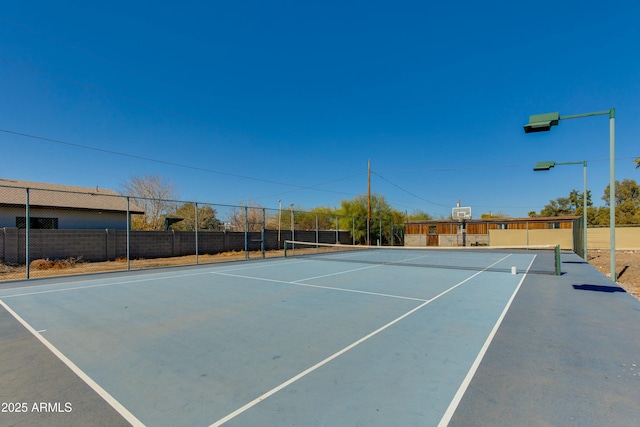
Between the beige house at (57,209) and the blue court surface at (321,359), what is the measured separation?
14327 mm

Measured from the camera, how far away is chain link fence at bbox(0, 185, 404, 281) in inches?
534

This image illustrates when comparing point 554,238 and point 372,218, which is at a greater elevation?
point 372,218

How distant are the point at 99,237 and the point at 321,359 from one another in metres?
17.4

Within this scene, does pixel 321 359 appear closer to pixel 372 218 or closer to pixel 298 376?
pixel 298 376

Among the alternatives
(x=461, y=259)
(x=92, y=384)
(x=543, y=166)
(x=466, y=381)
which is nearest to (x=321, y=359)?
(x=466, y=381)

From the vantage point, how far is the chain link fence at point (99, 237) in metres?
13.6

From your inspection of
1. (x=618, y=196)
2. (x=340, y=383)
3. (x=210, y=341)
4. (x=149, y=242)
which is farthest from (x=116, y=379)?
(x=618, y=196)

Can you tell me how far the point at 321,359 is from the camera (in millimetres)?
3580

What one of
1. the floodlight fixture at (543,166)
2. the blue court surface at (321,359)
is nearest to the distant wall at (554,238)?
the floodlight fixture at (543,166)

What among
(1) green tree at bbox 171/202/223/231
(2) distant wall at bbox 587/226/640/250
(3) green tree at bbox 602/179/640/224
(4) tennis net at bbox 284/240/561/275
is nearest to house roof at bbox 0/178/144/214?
(1) green tree at bbox 171/202/223/231

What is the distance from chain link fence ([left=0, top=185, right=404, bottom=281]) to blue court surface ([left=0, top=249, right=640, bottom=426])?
24.1 ft

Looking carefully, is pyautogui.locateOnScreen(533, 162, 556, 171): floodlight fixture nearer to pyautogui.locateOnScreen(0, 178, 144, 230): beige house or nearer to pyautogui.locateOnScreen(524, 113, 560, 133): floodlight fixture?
pyautogui.locateOnScreen(524, 113, 560, 133): floodlight fixture

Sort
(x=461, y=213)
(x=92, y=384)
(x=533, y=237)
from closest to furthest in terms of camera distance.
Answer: (x=92, y=384), (x=533, y=237), (x=461, y=213)

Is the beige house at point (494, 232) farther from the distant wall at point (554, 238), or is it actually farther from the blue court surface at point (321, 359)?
the blue court surface at point (321, 359)
